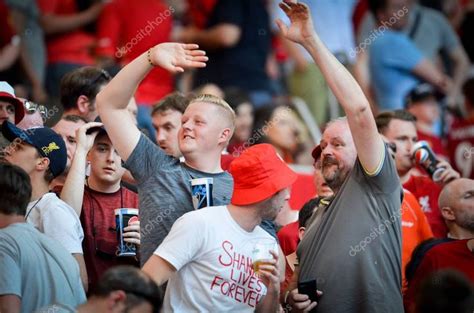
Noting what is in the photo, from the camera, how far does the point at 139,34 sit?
11.0 meters

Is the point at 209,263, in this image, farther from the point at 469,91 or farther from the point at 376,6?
the point at 376,6

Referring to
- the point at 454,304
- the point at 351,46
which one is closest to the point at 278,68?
the point at 351,46

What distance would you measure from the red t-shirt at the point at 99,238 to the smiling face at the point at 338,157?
125cm

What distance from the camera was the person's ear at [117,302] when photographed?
545 centimetres

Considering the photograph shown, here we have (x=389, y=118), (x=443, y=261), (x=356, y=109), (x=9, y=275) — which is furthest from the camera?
(x=389, y=118)

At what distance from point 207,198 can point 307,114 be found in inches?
229

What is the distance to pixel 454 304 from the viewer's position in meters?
5.10

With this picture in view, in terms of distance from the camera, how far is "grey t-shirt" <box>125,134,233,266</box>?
21.9ft

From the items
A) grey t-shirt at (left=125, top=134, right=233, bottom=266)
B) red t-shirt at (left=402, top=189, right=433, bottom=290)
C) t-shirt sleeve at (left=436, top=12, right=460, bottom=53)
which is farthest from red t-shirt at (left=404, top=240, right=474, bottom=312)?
t-shirt sleeve at (left=436, top=12, right=460, bottom=53)

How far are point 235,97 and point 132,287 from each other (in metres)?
5.44

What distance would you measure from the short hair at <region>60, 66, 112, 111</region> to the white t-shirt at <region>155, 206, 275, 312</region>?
81.1 inches

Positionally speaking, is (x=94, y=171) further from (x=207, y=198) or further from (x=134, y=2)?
(x=134, y=2)

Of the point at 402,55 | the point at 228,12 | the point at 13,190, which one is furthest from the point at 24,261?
the point at 402,55

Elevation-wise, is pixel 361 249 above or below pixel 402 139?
above
